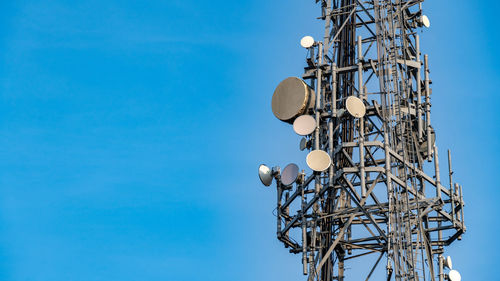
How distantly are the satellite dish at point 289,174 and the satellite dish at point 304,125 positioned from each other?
173 cm

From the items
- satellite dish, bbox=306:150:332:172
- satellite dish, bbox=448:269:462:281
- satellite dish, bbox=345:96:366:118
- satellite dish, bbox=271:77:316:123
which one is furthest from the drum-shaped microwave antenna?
satellite dish, bbox=448:269:462:281

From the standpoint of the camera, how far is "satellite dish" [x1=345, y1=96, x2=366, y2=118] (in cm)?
4356

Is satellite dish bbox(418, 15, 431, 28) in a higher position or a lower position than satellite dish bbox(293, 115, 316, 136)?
higher

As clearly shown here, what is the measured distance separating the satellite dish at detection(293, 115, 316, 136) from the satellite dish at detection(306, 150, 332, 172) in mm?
1840

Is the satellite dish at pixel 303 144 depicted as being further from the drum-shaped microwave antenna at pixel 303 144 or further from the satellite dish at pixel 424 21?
the satellite dish at pixel 424 21

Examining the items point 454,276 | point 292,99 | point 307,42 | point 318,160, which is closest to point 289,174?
point 318,160

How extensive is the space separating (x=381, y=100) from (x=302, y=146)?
13.5ft

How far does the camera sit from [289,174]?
45625 millimetres

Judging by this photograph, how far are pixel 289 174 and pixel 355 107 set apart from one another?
14.5 ft

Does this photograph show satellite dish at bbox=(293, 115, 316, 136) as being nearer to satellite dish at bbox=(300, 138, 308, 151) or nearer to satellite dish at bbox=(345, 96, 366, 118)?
satellite dish at bbox=(300, 138, 308, 151)

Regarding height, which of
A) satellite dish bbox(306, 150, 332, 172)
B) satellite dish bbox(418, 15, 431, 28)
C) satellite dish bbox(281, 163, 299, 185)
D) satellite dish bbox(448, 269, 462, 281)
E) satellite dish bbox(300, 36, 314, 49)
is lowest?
satellite dish bbox(448, 269, 462, 281)

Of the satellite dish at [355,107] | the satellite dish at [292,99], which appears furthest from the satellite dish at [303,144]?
the satellite dish at [355,107]

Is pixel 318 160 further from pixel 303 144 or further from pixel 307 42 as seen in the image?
pixel 307 42

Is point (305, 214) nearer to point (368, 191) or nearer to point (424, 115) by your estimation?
point (368, 191)
